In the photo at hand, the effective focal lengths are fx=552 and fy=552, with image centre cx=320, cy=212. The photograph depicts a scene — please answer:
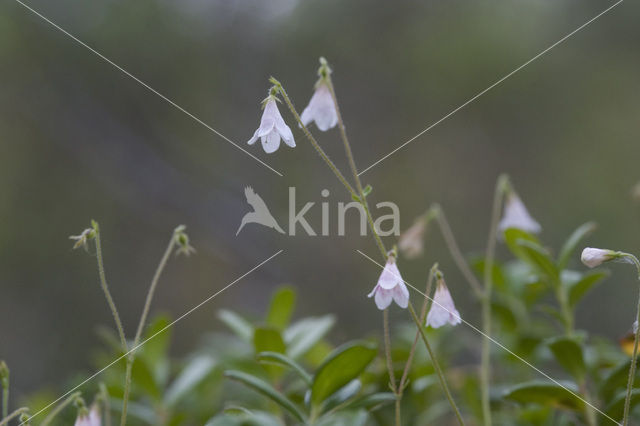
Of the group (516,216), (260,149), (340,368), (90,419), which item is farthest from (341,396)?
(260,149)

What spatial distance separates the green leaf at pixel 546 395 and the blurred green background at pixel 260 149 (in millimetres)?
1479

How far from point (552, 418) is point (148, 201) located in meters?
1.97

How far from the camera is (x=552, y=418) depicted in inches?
28.3

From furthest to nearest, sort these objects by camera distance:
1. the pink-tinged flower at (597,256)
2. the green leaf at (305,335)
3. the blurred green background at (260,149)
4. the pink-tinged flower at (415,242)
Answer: the blurred green background at (260,149) < the pink-tinged flower at (415,242) < the green leaf at (305,335) < the pink-tinged flower at (597,256)

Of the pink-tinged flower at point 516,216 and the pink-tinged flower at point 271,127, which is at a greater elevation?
the pink-tinged flower at point 271,127

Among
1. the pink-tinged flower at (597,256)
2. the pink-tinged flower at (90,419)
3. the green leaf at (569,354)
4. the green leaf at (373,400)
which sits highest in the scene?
the pink-tinged flower at (90,419)

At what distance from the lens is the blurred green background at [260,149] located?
7.34 feet

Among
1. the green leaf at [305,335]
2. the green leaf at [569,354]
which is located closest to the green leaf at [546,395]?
the green leaf at [569,354]

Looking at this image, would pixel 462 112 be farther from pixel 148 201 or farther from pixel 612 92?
pixel 148 201

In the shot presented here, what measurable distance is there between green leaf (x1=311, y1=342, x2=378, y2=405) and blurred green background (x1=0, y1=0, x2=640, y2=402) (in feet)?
4.79

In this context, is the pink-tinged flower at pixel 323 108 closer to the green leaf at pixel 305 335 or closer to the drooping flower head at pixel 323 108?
the drooping flower head at pixel 323 108

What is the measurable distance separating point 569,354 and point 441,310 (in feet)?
0.56

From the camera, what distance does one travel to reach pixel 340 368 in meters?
0.60

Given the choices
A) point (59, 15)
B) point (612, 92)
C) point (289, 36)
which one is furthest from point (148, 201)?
point (612, 92)
